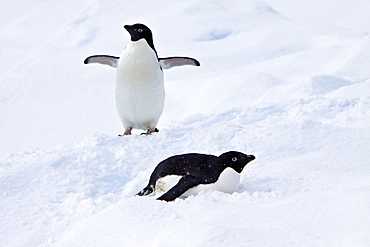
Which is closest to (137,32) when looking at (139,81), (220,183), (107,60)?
(139,81)

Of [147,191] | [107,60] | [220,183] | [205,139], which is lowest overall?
[205,139]

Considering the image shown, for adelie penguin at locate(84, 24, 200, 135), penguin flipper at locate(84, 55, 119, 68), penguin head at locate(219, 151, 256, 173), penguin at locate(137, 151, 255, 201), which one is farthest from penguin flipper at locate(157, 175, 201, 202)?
penguin flipper at locate(84, 55, 119, 68)

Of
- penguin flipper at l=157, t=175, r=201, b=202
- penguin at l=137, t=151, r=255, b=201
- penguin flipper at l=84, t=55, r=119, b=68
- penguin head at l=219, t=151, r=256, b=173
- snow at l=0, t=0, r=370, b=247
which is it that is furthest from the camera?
penguin flipper at l=84, t=55, r=119, b=68

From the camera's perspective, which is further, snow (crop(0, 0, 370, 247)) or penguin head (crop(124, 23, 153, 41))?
penguin head (crop(124, 23, 153, 41))

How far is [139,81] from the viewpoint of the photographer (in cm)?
464

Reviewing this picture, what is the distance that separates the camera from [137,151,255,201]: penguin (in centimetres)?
270

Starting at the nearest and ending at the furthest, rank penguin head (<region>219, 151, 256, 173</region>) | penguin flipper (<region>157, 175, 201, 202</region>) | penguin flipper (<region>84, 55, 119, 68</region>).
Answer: penguin flipper (<region>157, 175, 201, 202</region>) → penguin head (<region>219, 151, 256, 173</region>) → penguin flipper (<region>84, 55, 119, 68</region>)

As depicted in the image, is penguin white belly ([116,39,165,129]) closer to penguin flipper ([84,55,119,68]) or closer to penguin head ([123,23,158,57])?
penguin head ([123,23,158,57])

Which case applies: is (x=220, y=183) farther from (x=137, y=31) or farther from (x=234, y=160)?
(x=137, y=31)

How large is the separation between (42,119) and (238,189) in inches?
219

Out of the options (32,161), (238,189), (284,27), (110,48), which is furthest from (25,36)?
(238,189)

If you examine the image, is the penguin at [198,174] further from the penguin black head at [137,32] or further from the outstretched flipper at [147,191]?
the penguin black head at [137,32]

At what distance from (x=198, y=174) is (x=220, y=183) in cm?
11

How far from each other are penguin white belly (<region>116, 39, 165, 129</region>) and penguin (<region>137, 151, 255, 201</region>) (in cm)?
180
